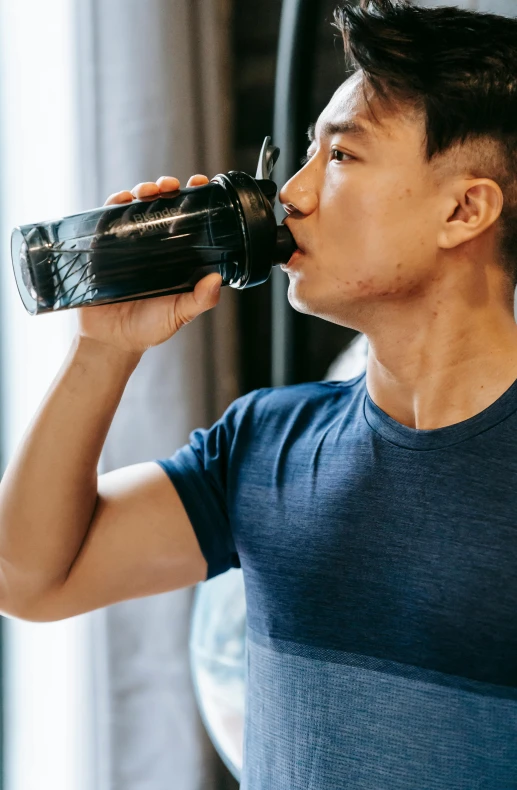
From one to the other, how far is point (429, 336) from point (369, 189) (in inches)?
7.4

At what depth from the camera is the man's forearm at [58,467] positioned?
40.1 inches

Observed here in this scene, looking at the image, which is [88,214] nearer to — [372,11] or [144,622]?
[372,11]

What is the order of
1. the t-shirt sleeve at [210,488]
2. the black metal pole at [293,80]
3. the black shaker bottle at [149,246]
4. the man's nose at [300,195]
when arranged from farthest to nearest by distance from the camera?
the black metal pole at [293,80]
the t-shirt sleeve at [210,488]
the man's nose at [300,195]
the black shaker bottle at [149,246]

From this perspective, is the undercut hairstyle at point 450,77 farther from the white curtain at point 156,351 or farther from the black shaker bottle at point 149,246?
the white curtain at point 156,351

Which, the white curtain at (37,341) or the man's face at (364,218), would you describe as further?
the white curtain at (37,341)

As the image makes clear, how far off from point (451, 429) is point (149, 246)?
15.2 inches

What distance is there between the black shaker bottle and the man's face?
70 mm

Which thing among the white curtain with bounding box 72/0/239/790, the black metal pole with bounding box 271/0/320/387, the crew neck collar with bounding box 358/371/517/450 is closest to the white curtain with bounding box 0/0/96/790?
the white curtain with bounding box 72/0/239/790

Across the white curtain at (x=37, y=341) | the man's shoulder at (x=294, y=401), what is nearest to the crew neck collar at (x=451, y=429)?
the man's shoulder at (x=294, y=401)

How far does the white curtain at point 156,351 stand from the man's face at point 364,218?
1.69 ft

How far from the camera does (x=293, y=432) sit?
1105 millimetres

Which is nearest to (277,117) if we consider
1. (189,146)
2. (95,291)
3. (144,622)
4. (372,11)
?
(189,146)

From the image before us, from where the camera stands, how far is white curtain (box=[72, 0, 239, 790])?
1.41 m

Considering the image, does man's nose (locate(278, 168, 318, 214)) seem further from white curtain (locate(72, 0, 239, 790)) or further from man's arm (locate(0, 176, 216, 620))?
white curtain (locate(72, 0, 239, 790))
